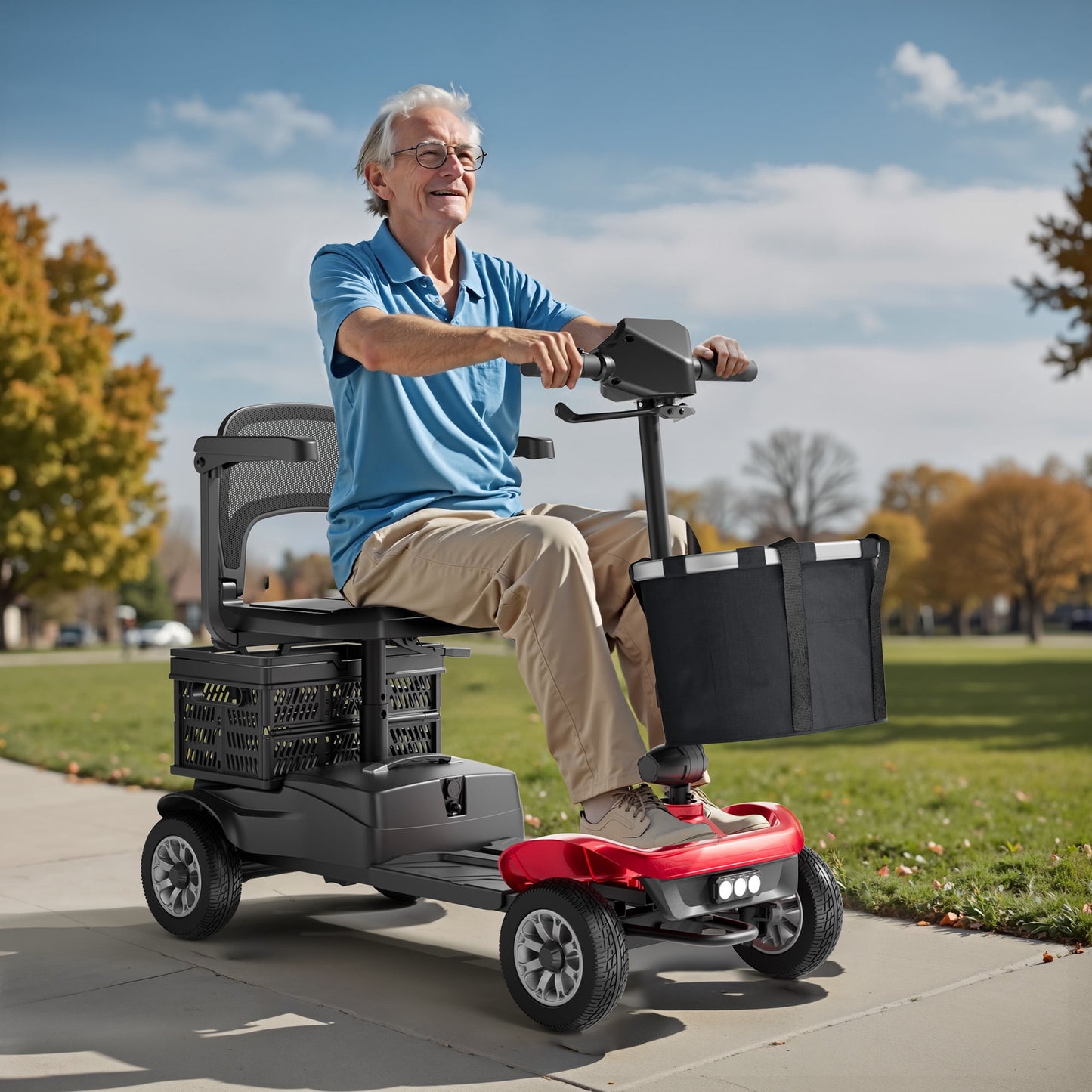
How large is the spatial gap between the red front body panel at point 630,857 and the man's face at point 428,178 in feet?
5.29

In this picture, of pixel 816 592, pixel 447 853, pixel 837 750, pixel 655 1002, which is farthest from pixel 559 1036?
pixel 837 750

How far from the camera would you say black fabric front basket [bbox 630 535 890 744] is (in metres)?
2.46

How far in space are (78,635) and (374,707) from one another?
5485 cm

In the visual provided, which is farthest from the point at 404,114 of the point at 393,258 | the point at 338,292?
the point at 338,292

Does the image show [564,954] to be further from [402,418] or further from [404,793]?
[402,418]

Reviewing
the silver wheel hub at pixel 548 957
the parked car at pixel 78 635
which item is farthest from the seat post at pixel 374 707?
the parked car at pixel 78 635

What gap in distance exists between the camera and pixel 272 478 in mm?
3748

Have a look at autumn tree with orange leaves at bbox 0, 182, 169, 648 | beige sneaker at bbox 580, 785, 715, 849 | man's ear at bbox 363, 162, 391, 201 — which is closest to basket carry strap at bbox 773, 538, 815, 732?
beige sneaker at bbox 580, 785, 715, 849

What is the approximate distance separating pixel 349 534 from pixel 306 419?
79cm

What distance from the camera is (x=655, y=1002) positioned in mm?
2818

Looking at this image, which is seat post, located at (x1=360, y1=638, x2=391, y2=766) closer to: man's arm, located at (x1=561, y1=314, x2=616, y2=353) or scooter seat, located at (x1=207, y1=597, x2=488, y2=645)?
scooter seat, located at (x1=207, y1=597, x2=488, y2=645)

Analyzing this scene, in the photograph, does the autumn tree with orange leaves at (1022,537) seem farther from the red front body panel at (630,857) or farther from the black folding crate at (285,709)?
the red front body panel at (630,857)

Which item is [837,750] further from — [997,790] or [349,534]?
[349,534]

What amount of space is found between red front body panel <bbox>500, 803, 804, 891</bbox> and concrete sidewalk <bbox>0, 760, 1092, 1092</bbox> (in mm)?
326
